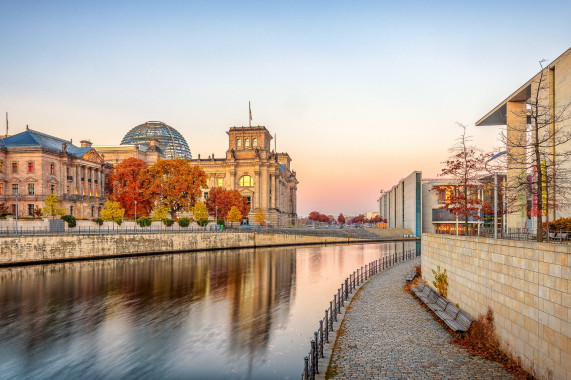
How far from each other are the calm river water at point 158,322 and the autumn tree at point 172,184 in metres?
34.5

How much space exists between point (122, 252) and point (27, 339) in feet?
127

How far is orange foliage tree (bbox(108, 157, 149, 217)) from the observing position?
259 feet

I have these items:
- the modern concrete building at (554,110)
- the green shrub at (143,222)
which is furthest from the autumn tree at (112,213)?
the modern concrete building at (554,110)

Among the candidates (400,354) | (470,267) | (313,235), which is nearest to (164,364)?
(400,354)

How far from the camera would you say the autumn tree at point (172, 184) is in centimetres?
7700

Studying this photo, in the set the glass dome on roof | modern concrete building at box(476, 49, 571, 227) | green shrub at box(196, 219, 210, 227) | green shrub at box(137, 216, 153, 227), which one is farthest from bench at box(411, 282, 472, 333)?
the glass dome on roof

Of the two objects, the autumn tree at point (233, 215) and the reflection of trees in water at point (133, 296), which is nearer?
the reflection of trees in water at point (133, 296)

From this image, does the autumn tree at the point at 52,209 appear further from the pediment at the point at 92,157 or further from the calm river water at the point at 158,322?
the calm river water at the point at 158,322

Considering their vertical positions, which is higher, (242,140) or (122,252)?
(242,140)

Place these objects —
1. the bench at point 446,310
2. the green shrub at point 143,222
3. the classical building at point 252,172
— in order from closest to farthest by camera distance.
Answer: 1. the bench at point 446,310
2. the green shrub at point 143,222
3. the classical building at point 252,172

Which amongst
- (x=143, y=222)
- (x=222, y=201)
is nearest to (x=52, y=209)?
(x=143, y=222)

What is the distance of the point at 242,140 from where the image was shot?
138625 millimetres

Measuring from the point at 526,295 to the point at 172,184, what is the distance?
70.5 m

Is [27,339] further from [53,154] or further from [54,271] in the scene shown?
[53,154]
